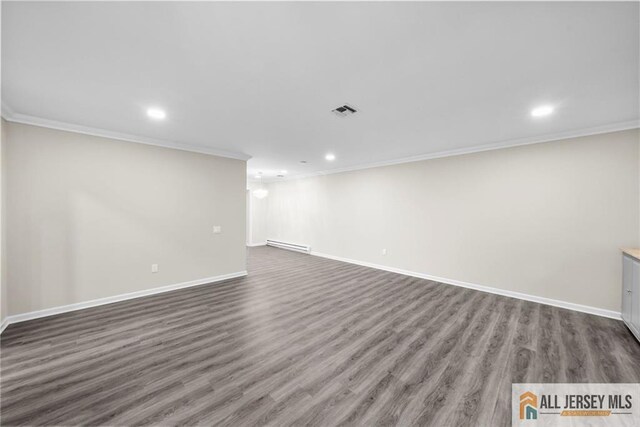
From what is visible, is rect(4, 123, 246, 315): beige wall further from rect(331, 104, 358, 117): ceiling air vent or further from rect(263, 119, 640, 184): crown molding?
rect(263, 119, 640, 184): crown molding

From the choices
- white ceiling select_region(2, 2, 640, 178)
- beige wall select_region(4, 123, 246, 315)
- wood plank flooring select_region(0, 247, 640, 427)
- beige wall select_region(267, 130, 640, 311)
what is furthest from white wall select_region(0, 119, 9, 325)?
beige wall select_region(267, 130, 640, 311)

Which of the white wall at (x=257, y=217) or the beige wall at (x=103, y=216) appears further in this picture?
the white wall at (x=257, y=217)

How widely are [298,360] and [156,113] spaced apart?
3304mm

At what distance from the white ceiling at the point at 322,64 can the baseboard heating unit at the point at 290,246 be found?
4.82 meters

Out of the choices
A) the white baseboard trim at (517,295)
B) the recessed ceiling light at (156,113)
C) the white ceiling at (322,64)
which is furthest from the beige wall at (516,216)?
the recessed ceiling light at (156,113)

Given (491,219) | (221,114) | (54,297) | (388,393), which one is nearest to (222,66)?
(221,114)

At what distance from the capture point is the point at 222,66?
186 centimetres

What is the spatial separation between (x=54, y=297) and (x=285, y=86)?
165 inches

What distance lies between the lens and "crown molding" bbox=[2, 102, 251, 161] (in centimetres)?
281

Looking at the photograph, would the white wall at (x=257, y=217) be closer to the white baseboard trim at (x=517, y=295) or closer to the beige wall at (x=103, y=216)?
the beige wall at (x=103, y=216)

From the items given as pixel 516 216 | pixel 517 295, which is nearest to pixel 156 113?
pixel 516 216

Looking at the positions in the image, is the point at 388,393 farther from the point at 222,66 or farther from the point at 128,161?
the point at 128,161

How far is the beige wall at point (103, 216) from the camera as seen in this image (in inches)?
114

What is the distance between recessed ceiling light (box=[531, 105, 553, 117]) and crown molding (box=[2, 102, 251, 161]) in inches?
186
